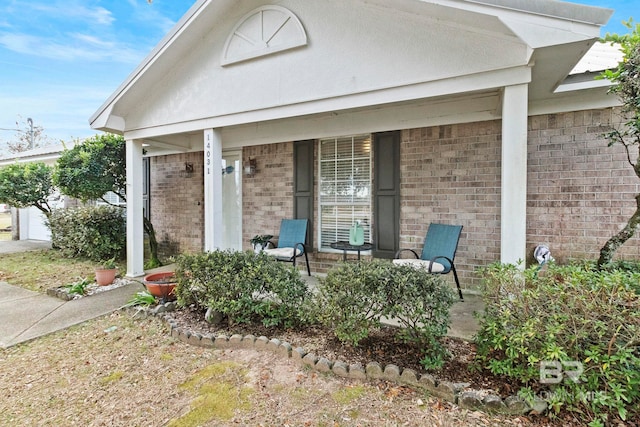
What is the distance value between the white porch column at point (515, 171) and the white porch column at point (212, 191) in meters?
3.82

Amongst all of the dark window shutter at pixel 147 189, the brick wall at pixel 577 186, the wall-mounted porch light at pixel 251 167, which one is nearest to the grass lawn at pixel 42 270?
the dark window shutter at pixel 147 189

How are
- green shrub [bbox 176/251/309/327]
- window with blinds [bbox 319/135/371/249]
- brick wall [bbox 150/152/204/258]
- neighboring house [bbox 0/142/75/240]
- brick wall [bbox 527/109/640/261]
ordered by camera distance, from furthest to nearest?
1. neighboring house [bbox 0/142/75/240]
2. brick wall [bbox 150/152/204/258]
3. window with blinds [bbox 319/135/371/249]
4. brick wall [bbox 527/109/640/261]
5. green shrub [bbox 176/251/309/327]

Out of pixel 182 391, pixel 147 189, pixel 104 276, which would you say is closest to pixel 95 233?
pixel 147 189

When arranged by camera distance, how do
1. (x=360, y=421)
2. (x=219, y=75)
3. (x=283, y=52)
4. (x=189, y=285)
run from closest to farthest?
1. (x=360, y=421)
2. (x=189, y=285)
3. (x=283, y=52)
4. (x=219, y=75)

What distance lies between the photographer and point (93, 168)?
6.14 metres

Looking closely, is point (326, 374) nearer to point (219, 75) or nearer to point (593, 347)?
point (593, 347)

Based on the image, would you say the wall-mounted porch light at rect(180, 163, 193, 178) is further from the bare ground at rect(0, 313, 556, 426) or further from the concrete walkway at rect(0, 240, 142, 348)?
the bare ground at rect(0, 313, 556, 426)

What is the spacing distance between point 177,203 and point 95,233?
1.98m

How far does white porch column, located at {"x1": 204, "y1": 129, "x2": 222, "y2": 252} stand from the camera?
478 cm

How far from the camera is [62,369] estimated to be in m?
2.88

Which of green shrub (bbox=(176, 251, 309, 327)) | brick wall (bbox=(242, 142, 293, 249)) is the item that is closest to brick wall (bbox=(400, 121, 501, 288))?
brick wall (bbox=(242, 142, 293, 249))

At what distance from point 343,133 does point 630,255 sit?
13.7 feet

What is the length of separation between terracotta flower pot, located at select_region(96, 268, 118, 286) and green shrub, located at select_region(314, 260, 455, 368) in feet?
14.5

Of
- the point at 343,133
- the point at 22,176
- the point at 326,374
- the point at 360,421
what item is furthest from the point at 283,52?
the point at 22,176
